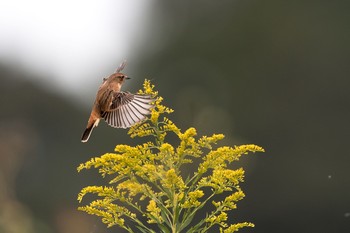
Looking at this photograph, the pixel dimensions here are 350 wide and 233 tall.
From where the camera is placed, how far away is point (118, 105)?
1079 cm

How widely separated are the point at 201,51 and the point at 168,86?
2.23 metres

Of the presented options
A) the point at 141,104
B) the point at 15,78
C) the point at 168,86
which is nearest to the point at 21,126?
the point at 15,78

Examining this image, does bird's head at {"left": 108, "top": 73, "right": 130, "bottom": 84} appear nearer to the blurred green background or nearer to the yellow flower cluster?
the yellow flower cluster

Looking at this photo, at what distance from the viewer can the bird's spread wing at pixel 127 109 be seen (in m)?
10.2

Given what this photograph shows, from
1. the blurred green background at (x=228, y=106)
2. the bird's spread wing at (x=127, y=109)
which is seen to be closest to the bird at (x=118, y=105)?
the bird's spread wing at (x=127, y=109)

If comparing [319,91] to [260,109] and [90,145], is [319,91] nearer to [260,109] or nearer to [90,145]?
[260,109]

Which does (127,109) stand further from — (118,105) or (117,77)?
(117,77)

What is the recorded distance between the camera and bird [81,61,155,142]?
10250mm

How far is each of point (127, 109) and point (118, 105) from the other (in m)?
0.29

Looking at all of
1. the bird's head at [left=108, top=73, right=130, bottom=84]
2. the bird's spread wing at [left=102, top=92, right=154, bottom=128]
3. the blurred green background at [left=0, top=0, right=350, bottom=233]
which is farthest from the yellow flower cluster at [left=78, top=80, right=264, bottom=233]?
the blurred green background at [left=0, top=0, right=350, bottom=233]

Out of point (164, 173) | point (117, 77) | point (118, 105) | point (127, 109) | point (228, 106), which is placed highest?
point (228, 106)

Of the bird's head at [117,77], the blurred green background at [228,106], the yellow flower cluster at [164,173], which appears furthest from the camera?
the blurred green background at [228,106]


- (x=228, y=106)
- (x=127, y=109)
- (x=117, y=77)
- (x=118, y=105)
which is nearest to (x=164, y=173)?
(x=127, y=109)

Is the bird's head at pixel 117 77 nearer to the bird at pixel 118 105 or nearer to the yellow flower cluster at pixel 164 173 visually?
the bird at pixel 118 105
